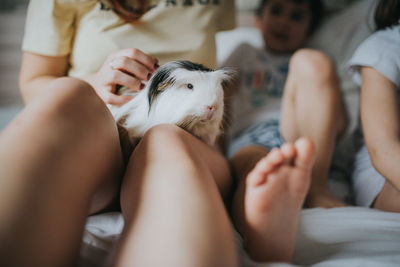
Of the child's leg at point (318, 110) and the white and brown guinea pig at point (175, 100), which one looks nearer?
the white and brown guinea pig at point (175, 100)

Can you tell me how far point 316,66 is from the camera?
457mm

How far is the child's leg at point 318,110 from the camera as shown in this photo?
44cm

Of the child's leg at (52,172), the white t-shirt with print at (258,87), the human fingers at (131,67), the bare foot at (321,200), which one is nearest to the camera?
the child's leg at (52,172)

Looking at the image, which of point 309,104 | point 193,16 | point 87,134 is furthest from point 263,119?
point 87,134

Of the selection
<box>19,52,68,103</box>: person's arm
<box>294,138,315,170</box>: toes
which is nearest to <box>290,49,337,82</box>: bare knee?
<box>294,138,315,170</box>: toes

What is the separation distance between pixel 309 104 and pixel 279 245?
31 cm

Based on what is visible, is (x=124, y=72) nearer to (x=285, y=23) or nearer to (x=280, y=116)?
(x=280, y=116)

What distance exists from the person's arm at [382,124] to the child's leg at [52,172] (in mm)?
394

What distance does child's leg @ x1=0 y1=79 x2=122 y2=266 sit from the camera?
0.17 metres

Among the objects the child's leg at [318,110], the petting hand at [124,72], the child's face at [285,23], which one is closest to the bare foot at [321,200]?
the child's leg at [318,110]

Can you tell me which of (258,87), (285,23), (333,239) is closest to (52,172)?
(333,239)

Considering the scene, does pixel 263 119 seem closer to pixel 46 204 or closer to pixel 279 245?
pixel 279 245

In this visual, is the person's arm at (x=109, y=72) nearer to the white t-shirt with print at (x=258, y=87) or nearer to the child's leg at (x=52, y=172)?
the child's leg at (x=52, y=172)

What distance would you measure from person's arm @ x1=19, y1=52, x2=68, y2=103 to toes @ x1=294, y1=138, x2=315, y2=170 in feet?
1.10
